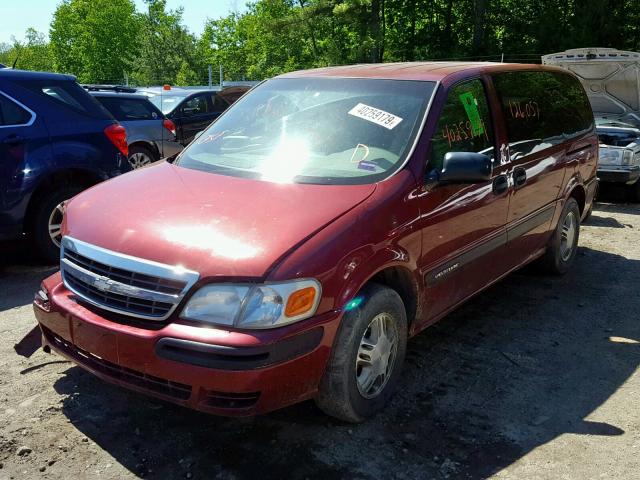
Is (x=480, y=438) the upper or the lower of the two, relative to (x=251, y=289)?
lower

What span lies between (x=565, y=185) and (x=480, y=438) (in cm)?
304

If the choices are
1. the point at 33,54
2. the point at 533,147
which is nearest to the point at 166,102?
the point at 533,147

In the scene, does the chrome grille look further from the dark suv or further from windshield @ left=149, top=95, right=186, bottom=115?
windshield @ left=149, top=95, right=186, bottom=115

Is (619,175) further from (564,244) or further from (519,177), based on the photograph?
(519,177)

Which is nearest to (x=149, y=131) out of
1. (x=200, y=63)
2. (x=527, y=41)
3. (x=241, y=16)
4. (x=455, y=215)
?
(x=455, y=215)

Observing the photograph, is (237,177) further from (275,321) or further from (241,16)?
(241,16)

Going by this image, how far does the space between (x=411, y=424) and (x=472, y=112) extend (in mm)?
2056

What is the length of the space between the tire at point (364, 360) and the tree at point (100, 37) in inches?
2469

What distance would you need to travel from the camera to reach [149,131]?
10789 millimetres

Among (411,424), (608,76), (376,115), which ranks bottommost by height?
(411,424)

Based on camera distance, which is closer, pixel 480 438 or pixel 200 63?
pixel 480 438

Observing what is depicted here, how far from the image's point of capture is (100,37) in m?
63.7

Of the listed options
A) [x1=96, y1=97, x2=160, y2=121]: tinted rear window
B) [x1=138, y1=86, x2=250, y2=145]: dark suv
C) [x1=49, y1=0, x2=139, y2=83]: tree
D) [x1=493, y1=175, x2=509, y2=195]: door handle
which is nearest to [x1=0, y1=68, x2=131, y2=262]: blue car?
[x1=493, y1=175, x2=509, y2=195]: door handle

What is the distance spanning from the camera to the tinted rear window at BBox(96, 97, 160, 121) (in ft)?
34.4
